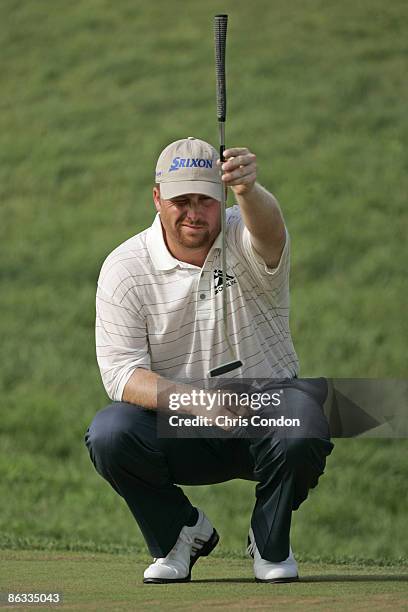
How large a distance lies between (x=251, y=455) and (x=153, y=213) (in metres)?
8.74

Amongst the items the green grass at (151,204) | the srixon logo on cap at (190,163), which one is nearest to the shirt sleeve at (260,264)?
the srixon logo on cap at (190,163)

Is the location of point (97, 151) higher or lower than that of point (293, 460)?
higher

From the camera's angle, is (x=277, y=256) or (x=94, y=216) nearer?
(x=277, y=256)

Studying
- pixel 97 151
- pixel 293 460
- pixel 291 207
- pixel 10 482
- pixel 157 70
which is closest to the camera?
pixel 293 460

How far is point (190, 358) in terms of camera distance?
5.27m

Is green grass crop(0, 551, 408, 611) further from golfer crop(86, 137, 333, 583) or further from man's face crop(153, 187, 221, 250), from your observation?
man's face crop(153, 187, 221, 250)

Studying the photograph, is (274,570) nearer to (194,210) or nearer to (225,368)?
(225,368)

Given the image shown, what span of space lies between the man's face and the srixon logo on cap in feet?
0.35

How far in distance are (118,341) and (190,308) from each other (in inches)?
12.0

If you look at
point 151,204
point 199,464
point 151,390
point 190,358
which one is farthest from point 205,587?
point 151,204

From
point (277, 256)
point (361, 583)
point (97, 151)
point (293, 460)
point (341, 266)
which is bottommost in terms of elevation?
point (361, 583)

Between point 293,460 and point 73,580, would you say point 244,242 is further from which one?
point 73,580

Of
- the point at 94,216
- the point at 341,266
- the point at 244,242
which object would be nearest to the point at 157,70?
the point at 94,216

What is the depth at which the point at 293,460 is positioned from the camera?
498 centimetres
